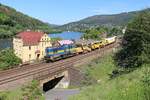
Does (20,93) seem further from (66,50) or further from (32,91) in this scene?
(66,50)

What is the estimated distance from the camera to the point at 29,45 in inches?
2997

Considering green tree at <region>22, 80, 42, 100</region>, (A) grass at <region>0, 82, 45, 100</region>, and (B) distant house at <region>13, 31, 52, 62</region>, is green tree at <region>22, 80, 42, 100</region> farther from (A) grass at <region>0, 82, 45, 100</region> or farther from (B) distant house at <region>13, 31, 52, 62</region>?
(B) distant house at <region>13, 31, 52, 62</region>

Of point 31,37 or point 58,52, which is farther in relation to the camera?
point 31,37

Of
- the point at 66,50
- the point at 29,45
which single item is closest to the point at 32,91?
the point at 66,50

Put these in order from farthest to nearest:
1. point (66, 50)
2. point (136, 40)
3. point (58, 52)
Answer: point (66, 50), point (58, 52), point (136, 40)

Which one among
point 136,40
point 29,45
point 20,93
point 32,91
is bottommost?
point 32,91

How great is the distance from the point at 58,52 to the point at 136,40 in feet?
77.4

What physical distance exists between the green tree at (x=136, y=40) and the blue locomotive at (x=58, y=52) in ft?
61.6

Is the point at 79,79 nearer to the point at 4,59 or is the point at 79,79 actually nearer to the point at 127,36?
the point at 127,36

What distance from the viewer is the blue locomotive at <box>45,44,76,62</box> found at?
62000 mm

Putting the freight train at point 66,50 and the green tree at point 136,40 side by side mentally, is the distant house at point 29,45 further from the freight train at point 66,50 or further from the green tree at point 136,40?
the green tree at point 136,40

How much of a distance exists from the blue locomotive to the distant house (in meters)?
8.34

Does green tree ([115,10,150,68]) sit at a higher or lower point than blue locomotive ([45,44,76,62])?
higher

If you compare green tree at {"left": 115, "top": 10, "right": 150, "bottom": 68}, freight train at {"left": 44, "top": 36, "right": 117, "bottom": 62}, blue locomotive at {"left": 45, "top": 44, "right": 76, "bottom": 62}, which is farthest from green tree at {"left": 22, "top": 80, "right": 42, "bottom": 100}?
freight train at {"left": 44, "top": 36, "right": 117, "bottom": 62}
